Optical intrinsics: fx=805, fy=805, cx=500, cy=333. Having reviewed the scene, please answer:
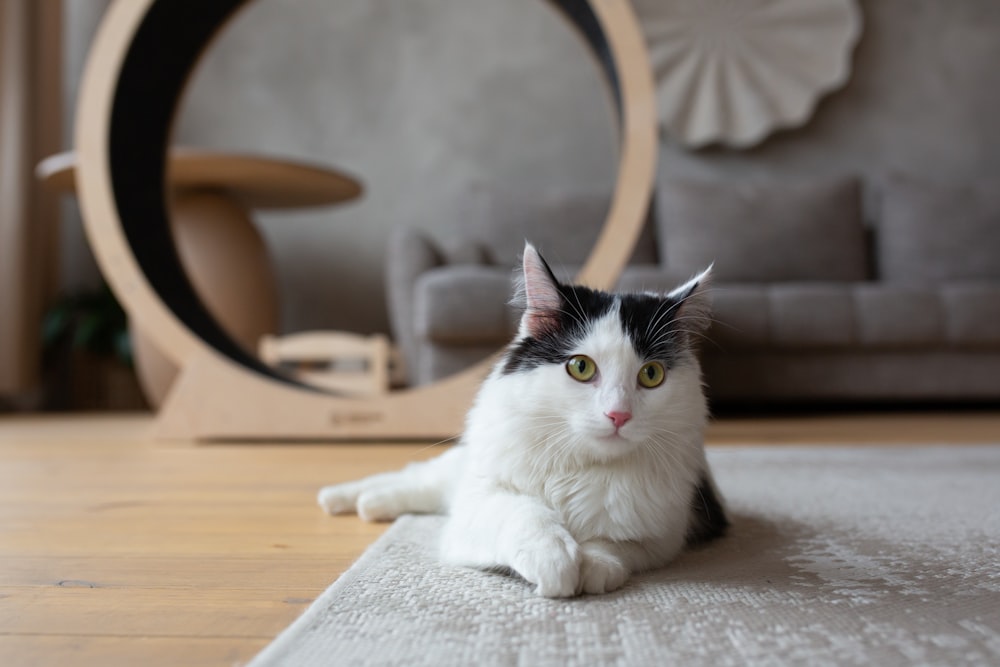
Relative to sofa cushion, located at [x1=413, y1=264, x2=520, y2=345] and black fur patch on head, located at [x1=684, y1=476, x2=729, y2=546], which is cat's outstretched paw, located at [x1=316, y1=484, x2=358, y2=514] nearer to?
black fur patch on head, located at [x1=684, y1=476, x2=729, y2=546]

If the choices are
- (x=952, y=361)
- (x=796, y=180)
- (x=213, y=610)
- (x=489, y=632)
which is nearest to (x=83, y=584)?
(x=213, y=610)

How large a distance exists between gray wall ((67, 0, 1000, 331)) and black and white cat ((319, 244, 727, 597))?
322 cm

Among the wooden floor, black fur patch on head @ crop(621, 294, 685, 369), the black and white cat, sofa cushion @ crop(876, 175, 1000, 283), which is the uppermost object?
sofa cushion @ crop(876, 175, 1000, 283)

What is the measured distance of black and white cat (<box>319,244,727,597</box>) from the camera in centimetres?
80

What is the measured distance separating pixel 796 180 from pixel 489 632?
11.7ft

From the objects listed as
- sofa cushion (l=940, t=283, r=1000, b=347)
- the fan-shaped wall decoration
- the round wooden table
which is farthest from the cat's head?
the fan-shaped wall decoration

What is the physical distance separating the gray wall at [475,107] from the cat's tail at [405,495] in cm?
288

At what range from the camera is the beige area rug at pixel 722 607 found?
2.03 ft

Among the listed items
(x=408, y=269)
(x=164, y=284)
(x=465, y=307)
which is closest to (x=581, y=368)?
(x=164, y=284)

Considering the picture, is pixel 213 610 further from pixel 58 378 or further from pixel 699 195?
pixel 58 378

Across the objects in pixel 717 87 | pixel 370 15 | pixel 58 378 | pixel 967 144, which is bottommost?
pixel 58 378

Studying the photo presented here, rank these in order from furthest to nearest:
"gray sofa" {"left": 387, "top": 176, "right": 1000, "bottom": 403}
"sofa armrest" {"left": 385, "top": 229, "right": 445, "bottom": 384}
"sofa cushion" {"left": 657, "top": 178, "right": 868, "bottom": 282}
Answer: "sofa cushion" {"left": 657, "top": 178, "right": 868, "bottom": 282}, "sofa armrest" {"left": 385, "top": 229, "right": 445, "bottom": 384}, "gray sofa" {"left": 387, "top": 176, "right": 1000, "bottom": 403}

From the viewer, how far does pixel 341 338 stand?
3154 mm

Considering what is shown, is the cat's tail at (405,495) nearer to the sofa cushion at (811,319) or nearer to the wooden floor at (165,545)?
the wooden floor at (165,545)
